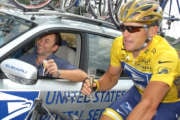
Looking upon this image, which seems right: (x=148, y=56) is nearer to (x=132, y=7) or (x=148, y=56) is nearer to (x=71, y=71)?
(x=132, y=7)

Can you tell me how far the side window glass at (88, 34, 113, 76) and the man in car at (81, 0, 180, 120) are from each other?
0.86m

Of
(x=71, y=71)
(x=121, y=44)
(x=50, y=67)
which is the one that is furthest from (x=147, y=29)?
(x=71, y=71)

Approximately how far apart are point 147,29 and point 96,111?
1502 millimetres

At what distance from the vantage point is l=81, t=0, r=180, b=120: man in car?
126 inches

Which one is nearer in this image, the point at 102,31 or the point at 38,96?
the point at 38,96

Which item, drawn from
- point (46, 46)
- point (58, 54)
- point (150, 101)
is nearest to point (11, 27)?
point (46, 46)

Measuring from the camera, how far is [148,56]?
141 inches

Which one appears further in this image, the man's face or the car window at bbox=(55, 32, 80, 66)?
the car window at bbox=(55, 32, 80, 66)

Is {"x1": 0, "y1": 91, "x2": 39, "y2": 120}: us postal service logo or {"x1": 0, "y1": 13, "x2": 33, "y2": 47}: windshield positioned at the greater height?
{"x1": 0, "y1": 13, "x2": 33, "y2": 47}: windshield

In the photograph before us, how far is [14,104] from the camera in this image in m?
4.09

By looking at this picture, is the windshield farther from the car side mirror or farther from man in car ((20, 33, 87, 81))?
the car side mirror

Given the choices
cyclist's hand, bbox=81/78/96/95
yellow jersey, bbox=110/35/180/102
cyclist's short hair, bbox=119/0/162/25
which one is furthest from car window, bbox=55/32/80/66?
cyclist's short hair, bbox=119/0/162/25

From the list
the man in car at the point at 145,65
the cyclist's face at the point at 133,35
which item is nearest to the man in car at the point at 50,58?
the man in car at the point at 145,65

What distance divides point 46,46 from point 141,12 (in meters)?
1.35
